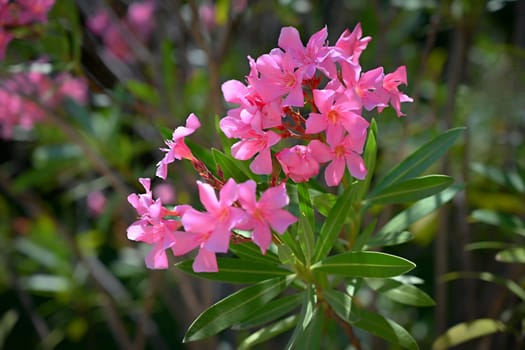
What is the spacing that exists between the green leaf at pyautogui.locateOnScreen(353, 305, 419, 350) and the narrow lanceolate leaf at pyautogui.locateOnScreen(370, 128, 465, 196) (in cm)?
19

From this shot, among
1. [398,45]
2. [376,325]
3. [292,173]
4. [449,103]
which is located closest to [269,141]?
[292,173]

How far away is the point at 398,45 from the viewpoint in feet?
7.17

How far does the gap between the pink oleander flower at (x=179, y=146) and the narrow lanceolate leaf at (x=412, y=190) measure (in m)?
0.30

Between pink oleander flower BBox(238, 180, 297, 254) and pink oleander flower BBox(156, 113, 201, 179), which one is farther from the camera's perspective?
pink oleander flower BBox(156, 113, 201, 179)

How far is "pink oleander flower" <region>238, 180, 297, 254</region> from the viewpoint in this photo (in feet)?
2.33

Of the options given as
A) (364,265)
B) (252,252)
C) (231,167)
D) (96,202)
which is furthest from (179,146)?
(96,202)

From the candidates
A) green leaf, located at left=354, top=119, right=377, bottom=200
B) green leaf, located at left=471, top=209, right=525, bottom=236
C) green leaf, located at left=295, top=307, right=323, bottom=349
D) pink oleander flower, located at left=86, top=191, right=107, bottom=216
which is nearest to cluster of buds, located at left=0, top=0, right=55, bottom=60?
green leaf, located at left=354, top=119, right=377, bottom=200

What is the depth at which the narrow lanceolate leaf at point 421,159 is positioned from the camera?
0.97 meters

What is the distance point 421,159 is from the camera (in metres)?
0.99

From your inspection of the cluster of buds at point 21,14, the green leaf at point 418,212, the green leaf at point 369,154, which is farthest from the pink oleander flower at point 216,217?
the cluster of buds at point 21,14

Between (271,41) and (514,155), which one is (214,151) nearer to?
(514,155)

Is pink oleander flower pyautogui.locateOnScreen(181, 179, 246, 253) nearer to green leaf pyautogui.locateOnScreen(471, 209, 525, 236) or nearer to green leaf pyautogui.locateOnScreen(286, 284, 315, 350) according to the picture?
green leaf pyautogui.locateOnScreen(286, 284, 315, 350)

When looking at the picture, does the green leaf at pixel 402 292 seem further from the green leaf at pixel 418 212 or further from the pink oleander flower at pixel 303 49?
the pink oleander flower at pixel 303 49

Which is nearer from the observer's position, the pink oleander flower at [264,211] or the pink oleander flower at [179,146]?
the pink oleander flower at [264,211]
